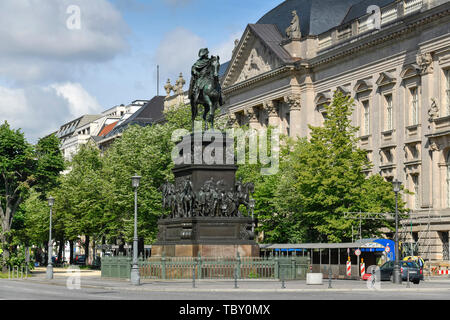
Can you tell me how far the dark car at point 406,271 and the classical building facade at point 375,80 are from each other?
15.6 m

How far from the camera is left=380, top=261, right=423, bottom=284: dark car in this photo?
48594 millimetres

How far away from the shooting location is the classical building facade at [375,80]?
223 ft

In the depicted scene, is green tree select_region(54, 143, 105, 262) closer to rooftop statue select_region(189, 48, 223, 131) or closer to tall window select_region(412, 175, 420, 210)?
tall window select_region(412, 175, 420, 210)

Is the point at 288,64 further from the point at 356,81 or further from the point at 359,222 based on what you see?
the point at 359,222

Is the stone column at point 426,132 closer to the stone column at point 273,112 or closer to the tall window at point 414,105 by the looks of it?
the tall window at point 414,105

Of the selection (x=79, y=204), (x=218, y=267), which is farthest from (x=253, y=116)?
(x=218, y=267)

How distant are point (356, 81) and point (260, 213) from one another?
15.8 metres

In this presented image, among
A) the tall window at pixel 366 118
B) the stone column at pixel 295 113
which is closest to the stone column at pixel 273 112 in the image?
the stone column at pixel 295 113

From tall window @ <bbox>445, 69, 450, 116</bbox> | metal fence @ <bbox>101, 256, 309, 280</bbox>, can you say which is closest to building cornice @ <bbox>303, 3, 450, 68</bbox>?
tall window @ <bbox>445, 69, 450, 116</bbox>

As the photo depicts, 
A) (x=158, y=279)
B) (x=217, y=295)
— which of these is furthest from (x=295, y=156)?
(x=217, y=295)

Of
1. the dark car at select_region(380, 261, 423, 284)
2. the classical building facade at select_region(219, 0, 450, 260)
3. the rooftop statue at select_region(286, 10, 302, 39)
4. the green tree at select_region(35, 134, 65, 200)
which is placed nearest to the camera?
the dark car at select_region(380, 261, 423, 284)

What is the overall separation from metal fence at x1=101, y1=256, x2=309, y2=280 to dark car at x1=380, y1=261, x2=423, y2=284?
7.92 m

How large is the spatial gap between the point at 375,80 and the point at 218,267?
42.9m

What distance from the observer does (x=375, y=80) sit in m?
77.9
